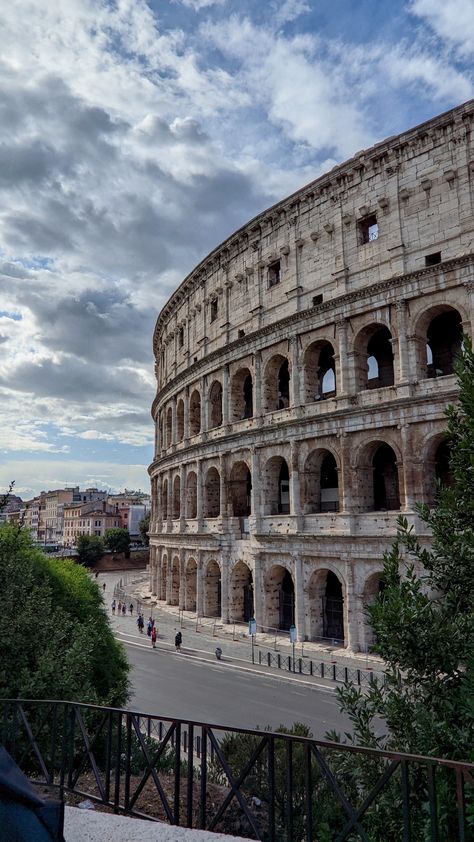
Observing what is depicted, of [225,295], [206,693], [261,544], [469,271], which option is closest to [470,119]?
[469,271]

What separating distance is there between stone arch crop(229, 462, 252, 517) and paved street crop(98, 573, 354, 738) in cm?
650

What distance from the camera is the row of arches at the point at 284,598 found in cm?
2373

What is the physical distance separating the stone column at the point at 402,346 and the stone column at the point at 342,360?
240 cm

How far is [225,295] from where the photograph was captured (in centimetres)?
3162

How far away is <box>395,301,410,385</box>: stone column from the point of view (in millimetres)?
21703

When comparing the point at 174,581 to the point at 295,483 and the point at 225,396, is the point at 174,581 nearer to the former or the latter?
the point at 225,396

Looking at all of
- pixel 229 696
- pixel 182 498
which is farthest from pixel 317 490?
pixel 182 498

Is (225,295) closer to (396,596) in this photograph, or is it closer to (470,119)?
(470,119)

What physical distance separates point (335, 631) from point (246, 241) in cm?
2010

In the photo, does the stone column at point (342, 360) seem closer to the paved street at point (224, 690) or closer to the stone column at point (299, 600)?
the stone column at point (299, 600)

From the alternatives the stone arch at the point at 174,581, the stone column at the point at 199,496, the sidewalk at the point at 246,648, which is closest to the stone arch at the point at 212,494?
the stone column at the point at 199,496

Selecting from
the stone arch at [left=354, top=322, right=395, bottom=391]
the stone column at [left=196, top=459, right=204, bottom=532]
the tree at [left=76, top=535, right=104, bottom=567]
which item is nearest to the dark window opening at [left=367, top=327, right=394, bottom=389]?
the stone arch at [left=354, top=322, right=395, bottom=391]

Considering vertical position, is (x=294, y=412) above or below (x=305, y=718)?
above

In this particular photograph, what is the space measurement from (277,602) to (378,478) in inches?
295
